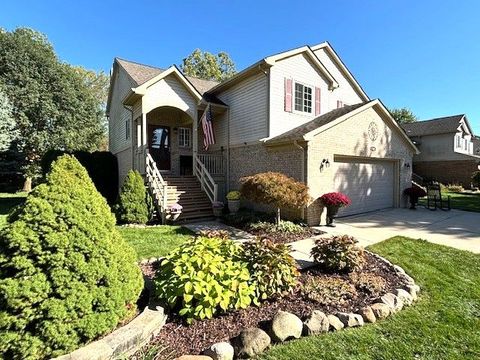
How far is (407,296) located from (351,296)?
0.88m

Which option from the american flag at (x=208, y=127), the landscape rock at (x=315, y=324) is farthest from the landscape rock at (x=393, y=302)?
the american flag at (x=208, y=127)

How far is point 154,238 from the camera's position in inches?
315

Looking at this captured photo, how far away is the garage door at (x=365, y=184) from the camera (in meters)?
11.4

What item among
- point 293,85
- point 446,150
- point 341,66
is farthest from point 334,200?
point 446,150

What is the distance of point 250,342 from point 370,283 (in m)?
2.63

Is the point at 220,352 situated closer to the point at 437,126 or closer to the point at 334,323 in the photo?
the point at 334,323

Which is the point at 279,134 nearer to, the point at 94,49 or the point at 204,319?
the point at 204,319

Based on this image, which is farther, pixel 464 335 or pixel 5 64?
pixel 5 64

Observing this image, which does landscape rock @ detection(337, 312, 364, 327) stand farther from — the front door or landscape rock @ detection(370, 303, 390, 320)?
the front door

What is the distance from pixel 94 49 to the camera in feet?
77.1

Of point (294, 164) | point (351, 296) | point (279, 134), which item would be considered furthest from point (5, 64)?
point (351, 296)

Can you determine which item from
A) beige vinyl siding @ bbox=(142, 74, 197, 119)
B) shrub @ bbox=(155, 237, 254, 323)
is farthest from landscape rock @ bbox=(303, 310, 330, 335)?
beige vinyl siding @ bbox=(142, 74, 197, 119)

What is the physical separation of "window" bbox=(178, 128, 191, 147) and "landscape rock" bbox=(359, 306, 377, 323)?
557 inches

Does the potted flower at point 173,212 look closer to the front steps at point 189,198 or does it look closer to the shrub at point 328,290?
the front steps at point 189,198
